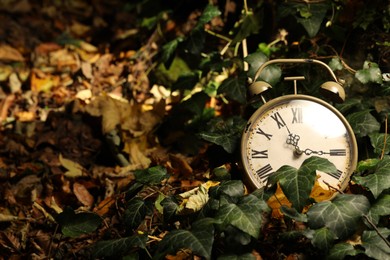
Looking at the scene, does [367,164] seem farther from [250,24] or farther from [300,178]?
[250,24]

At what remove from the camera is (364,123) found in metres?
2.75

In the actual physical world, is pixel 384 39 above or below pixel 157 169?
above

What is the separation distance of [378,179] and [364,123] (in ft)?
1.48

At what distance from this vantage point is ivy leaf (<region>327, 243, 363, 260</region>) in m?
2.16

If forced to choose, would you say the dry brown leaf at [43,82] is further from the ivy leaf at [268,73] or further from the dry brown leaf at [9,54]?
the ivy leaf at [268,73]

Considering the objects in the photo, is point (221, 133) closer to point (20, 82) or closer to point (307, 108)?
point (307, 108)

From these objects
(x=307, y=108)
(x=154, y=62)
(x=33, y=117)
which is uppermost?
(x=307, y=108)

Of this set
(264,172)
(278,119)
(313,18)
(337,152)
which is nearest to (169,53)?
(313,18)

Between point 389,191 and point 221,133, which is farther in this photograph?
point 221,133

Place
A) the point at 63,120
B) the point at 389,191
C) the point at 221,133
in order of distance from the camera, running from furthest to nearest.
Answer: the point at 63,120 → the point at 221,133 → the point at 389,191

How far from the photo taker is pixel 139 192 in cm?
271

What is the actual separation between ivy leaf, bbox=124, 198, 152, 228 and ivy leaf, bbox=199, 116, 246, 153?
1.56 feet

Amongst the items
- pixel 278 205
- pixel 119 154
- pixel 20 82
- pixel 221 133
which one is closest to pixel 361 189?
pixel 278 205

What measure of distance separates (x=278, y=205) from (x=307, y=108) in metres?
0.47
